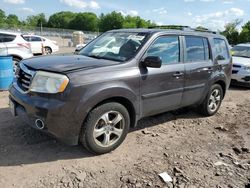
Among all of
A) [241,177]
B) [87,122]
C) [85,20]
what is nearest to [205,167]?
[241,177]

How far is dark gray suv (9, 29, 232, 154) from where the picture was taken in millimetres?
3732

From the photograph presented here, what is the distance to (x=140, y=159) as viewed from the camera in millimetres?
4219

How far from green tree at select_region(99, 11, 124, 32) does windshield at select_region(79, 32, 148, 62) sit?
342 feet

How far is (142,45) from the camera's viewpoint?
460 centimetres

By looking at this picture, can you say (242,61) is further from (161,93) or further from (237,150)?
(161,93)

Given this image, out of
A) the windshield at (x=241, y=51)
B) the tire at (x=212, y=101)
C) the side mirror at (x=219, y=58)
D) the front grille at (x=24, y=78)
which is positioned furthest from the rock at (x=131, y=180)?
the windshield at (x=241, y=51)

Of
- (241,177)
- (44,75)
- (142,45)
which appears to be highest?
(142,45)

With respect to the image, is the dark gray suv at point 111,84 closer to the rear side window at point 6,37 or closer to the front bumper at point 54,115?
the front bumper at point 54,115

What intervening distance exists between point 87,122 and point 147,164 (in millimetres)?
1005

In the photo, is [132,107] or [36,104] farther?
[132,107]

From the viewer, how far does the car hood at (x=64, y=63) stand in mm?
3908

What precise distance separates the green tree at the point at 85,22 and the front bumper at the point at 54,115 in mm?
111030

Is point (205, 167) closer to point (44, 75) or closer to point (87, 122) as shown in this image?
point (87, 122)

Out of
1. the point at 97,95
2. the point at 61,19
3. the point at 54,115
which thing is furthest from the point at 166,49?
the point at 61,19
